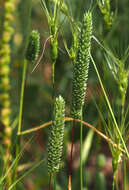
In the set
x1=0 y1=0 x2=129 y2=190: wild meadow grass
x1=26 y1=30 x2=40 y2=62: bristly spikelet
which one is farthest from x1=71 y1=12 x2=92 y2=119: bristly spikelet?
x1=26 y1=30 x2=40 y2=62: bristly spikelet

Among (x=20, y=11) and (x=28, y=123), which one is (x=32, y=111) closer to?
(x=28, y=123)

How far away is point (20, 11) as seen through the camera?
1.86 metres

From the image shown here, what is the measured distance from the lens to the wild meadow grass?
2.01ft

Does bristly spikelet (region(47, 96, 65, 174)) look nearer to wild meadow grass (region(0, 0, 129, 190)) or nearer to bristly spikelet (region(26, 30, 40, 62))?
wild meadow grass (region(0, 0, 129, 190))

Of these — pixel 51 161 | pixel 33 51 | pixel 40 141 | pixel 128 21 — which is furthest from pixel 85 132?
pixel 51 161

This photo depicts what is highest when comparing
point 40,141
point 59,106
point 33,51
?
point 33,51

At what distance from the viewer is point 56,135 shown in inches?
23.4

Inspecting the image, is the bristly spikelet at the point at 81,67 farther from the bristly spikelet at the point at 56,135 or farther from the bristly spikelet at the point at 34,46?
the bristly spikelet at the point at 34,46

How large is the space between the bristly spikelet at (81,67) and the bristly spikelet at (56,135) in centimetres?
3

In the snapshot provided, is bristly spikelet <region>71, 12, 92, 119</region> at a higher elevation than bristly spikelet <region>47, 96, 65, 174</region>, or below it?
higher

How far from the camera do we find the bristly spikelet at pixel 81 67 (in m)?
0.57

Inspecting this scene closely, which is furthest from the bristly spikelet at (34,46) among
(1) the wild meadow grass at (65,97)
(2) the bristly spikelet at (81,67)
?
(2) the bristly spikelet at (81,67)

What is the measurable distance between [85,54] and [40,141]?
4.27 ft

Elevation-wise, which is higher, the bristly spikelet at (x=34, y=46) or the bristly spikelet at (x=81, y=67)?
the bristly spikelet at (x=34, y=46)
